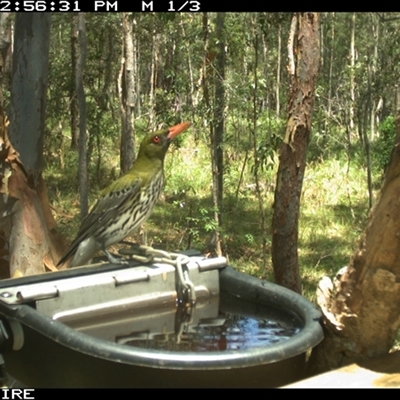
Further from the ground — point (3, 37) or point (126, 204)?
point (3, 37)

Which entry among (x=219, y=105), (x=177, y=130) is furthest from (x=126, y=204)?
(x=219, y=105)

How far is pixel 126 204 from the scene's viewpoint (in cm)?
424

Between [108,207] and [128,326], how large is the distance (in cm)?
81

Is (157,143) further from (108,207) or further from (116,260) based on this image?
(116,260)

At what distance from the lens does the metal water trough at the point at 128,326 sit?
2.80m

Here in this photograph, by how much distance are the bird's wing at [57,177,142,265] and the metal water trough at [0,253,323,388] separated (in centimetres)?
40

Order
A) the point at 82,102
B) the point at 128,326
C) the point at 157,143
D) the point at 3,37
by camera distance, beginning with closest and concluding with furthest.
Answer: the point at 128,326 → the point at 157,143 → the point at 3,37 → the point at 82,102

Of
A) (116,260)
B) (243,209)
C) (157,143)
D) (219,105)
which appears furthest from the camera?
(243,209)

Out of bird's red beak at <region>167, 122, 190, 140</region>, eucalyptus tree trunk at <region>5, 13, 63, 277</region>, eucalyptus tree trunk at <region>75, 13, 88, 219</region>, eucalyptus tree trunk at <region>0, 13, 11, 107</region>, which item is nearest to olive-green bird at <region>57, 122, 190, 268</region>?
bird's red beak at <region>167, 122, 190, 140</region>

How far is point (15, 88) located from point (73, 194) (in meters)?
6.52

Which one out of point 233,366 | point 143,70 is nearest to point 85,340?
point 233,366

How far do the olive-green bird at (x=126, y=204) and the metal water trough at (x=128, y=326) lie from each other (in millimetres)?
363

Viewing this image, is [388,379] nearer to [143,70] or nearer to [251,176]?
[251,176]

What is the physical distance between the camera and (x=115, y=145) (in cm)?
1440
